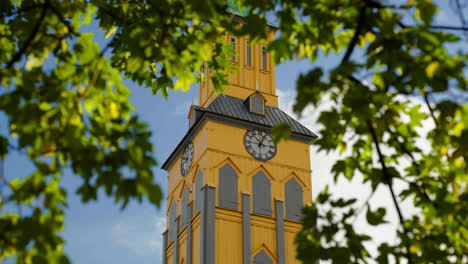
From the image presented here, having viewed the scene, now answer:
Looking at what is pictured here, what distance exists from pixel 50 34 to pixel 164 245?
896 inches

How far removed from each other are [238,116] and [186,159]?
9.15 feet

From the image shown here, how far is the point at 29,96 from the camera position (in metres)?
3.21

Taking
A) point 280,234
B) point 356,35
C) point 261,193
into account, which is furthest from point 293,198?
point 356,35

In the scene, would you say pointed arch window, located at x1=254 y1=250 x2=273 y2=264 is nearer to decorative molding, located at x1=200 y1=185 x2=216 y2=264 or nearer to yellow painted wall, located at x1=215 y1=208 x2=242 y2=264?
yellow painted wall, located at x1=215 y1=208 x2=242 y2=264

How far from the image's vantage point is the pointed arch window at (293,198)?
23.8 metres

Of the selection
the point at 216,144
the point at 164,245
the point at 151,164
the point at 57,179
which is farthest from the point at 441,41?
the point at 164,245

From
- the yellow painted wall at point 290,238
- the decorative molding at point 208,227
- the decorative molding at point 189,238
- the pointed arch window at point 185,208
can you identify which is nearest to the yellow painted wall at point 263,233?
the yellow painted wall at point 290,238

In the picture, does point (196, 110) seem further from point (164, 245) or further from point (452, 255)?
point (452, 255)

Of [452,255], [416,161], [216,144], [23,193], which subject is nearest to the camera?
[23,193]

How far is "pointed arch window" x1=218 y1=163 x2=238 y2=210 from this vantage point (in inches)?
894

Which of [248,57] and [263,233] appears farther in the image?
[248,57]

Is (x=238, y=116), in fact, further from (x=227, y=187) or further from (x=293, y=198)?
(x=293, y=198)

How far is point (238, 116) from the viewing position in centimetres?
2425

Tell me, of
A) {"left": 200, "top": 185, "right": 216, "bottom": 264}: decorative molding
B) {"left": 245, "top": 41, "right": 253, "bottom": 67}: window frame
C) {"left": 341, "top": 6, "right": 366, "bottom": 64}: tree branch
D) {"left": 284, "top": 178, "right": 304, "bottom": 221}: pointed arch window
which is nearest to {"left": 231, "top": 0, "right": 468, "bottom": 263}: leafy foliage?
{"left": 341, "top": 6, "right": 366, "bottom": 64}: tree branch
